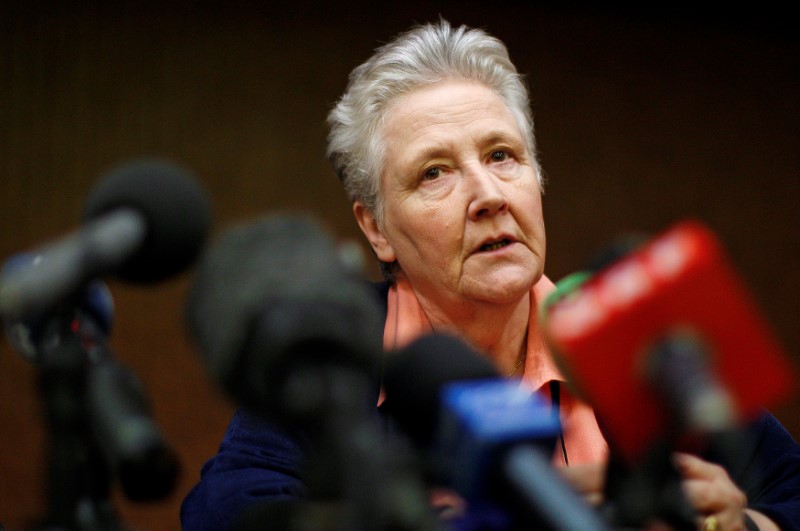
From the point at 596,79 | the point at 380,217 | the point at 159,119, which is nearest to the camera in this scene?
the point at 380,217

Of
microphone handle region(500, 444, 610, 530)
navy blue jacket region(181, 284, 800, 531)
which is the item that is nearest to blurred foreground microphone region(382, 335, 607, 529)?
microphone handle region(500, 444, 610, 530)

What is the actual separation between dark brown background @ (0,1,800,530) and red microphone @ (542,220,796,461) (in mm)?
2733

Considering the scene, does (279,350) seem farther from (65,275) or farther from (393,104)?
(393,104)

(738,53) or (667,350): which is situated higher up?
(667,350)

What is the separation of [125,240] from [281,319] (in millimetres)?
208

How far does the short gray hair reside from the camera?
6.66 ft

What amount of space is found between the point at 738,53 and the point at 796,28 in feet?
1.02

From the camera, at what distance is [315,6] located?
4.05 m

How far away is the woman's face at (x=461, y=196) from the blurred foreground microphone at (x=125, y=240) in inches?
39.0

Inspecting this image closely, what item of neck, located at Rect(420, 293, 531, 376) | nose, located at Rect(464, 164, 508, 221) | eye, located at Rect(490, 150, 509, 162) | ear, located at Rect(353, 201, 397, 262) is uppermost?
eye, located at Rect(490, 150, 509, 162)

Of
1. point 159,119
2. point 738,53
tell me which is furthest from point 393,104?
point 738,53

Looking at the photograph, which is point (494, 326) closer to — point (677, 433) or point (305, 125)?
point (677, 433)

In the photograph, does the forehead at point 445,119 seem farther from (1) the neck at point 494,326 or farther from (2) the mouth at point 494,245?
(1) the neck at point 494,326

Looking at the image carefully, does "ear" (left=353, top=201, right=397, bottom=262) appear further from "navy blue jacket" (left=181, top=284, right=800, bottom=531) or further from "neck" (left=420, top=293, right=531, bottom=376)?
"navy blue jacket" (left=181, top=284, right=800, bottom=531)
